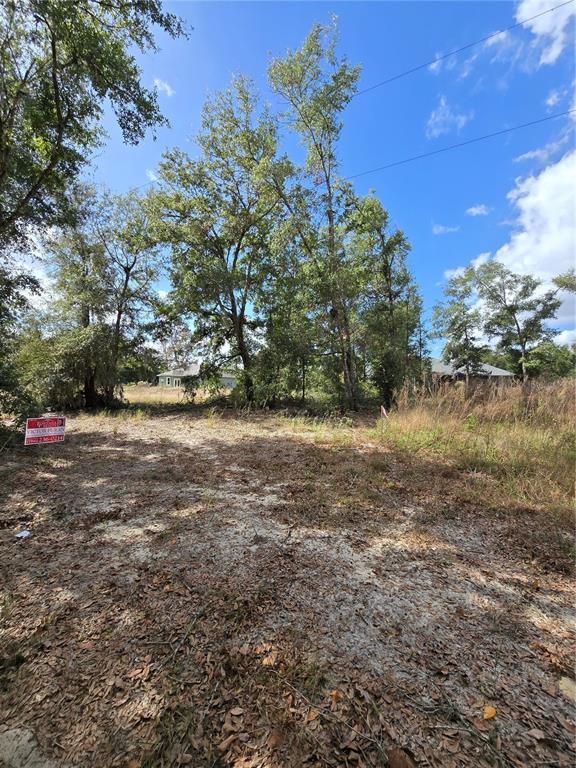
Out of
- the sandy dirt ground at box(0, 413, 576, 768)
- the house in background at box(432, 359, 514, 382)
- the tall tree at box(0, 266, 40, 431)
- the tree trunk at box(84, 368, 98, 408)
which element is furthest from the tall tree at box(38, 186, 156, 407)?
the house in background at box(432, 359, 514, 382)

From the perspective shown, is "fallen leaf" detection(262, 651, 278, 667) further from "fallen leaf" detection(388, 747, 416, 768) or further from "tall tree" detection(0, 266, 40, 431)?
"tall tree" detection(0, 266, 40, 431)

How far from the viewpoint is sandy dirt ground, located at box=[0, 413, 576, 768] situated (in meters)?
1.21

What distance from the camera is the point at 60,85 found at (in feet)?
16.7

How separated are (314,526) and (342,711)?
1547 millimetres

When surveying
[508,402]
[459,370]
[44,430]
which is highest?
[459,370]

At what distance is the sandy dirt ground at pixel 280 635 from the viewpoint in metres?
1.21

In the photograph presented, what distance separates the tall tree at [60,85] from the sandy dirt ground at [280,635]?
5.61 metres

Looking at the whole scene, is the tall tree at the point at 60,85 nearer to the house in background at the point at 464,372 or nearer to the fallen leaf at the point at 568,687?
the fallen leaf at the point at 568,687

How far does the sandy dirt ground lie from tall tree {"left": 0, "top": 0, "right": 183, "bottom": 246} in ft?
18.4

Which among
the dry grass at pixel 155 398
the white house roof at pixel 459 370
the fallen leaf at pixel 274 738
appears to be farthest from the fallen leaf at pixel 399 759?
the white house roof at pixel 459 370

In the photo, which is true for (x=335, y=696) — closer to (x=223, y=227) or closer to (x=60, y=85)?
(x=60, y=85)

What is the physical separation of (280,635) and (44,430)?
4857 millimetres

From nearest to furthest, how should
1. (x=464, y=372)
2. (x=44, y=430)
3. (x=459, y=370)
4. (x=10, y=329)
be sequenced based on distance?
(x=44, y=430) < (x=10, y=329) < (x=464, y=372) < (x=459, y=370)

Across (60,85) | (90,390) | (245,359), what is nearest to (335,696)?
(60,85)
